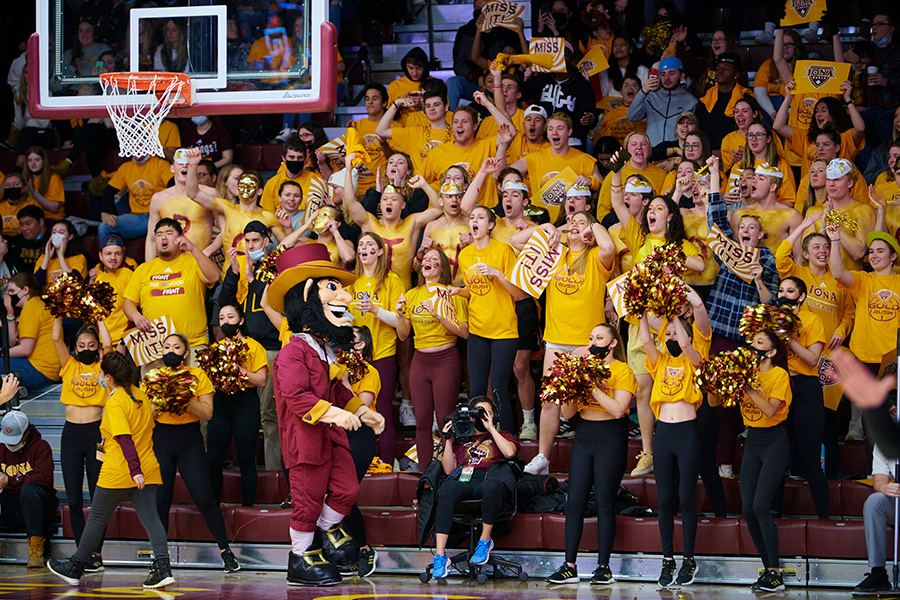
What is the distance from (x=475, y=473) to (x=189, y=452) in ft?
7.00

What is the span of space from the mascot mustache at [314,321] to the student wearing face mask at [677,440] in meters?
2.28

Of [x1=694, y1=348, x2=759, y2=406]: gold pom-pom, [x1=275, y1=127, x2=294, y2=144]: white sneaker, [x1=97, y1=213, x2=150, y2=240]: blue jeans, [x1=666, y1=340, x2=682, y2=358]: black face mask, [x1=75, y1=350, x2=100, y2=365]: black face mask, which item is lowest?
[x1=75, y1=350, x2=100, y2=365]: black face mask

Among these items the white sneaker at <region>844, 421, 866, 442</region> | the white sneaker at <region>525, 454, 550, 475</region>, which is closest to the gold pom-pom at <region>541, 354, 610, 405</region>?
the white sneaker at <region>525, 454, 550, 475</region>

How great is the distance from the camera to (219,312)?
901 centimetres

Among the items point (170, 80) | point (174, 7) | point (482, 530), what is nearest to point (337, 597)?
point (482, 530)

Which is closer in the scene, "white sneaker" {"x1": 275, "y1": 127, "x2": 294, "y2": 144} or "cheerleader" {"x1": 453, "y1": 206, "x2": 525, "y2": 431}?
"cheerleader" {"x1": 453, "y1": 206, "x2": 525, "y2": 431}

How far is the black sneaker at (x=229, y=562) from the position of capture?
7945mm

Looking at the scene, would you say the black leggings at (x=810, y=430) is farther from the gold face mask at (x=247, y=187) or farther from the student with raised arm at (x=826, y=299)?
the gold face mask at (x=247, y=187)

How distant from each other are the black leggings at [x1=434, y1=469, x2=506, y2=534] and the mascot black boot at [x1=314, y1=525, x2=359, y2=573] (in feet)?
3.17

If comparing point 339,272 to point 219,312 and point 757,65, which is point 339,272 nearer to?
point 219,312

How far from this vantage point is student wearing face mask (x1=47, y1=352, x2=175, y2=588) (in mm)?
7625

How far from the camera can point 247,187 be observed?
32.2 ft

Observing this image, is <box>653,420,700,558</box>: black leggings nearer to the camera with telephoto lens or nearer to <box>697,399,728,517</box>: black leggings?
<box>697,399,728,517</box>: black leggings

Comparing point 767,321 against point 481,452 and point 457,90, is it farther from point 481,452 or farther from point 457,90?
point 457,90
